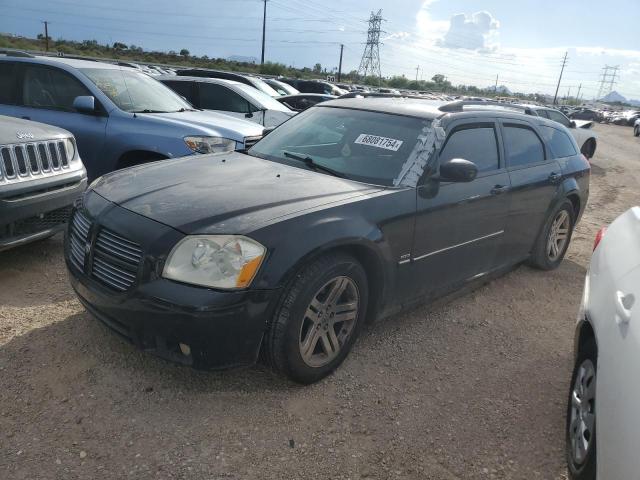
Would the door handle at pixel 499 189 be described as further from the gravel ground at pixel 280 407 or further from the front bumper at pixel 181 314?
the front bumper at pixel 181 314

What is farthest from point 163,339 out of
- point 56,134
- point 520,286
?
point 520,286

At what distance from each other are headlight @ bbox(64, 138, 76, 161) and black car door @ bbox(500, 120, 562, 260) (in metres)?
3.79

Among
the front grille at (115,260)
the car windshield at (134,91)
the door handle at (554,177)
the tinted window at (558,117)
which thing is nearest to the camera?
the front grille at (115,260)

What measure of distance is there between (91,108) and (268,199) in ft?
11.8

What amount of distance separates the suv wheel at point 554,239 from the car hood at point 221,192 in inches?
99.3

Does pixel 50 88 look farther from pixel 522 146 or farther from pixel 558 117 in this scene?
pixel 558 117

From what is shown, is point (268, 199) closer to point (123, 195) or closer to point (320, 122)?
point (123, 195)

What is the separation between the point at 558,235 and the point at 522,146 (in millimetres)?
1311

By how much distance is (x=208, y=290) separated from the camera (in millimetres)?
2531

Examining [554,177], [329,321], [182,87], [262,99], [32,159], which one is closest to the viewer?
[329,321]

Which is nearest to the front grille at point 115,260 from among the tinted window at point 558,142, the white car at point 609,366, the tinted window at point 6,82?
the white car at point 609,366

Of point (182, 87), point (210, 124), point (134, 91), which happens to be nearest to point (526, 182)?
point (210, 124)

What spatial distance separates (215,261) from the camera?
8.47 feet

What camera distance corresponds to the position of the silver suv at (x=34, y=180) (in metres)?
3.85
